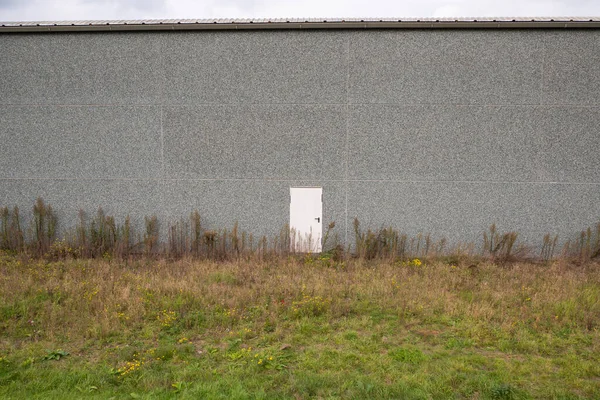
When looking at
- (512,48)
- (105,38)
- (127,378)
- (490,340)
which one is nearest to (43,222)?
(105,38)

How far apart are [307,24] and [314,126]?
7.70 ft

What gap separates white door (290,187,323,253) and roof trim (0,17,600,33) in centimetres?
387

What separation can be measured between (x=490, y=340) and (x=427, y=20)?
7683 mm

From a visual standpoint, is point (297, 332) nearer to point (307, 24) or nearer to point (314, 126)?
point (314, 126)

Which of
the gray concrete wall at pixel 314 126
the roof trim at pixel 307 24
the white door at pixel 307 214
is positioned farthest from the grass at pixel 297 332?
the roof trim at pixel 307 24

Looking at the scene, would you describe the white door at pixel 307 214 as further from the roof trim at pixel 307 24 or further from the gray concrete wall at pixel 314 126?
the roof trim at pixel 307 24

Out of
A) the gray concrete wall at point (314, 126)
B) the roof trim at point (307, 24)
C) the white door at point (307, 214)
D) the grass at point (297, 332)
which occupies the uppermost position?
the roof trim at point (307, 24)

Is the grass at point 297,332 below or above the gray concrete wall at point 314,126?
below

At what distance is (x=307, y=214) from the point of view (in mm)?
11141

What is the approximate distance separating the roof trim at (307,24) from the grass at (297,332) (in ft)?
18.4

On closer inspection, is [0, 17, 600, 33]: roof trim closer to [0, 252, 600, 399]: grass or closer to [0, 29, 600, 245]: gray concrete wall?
[0, 29, 600, 245]: gray concrete wall

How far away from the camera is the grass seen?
4652mm

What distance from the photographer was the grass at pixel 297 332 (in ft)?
15.3

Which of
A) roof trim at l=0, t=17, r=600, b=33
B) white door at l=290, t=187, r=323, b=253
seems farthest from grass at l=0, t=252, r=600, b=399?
roof trim at l=0, t=17, r=600, b=33
